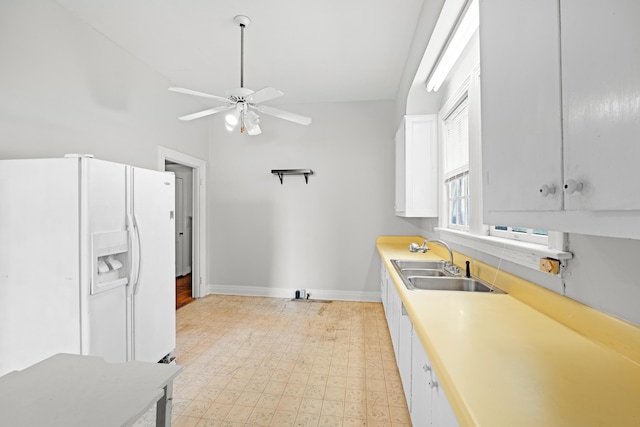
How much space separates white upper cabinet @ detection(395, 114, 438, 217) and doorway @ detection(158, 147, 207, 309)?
9.45 ft

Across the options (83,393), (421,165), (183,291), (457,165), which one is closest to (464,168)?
(457,165)

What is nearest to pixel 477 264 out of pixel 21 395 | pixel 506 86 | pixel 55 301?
pixel 506 86

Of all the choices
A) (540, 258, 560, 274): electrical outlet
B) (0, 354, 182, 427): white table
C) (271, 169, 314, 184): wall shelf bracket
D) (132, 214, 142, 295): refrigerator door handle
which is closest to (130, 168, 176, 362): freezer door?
(132, 214, 142, 295): refrigerator door handle

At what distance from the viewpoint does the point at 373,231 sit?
4.25 m

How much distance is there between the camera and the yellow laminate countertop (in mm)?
657

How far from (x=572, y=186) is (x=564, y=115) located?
0.18 meters

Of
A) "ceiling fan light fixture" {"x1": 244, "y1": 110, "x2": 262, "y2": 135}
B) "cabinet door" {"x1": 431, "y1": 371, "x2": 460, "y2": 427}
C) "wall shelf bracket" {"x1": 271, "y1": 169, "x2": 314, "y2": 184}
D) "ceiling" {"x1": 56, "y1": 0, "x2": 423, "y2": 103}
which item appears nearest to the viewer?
"cabinet door" {"x1": 431, "y1": 371, "x2": 460, "y2": 427}

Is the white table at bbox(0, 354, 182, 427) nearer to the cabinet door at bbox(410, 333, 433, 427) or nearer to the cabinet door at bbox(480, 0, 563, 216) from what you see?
the cabinet door at bbox(410, 333, 433, 427)

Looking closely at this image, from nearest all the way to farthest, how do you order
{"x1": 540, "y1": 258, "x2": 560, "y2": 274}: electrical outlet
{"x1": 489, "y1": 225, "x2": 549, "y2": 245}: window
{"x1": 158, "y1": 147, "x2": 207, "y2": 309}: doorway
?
1. {"x1": 540, "y1": 258, "x2": 560, "y2": 274}: electrical outlet
2. {"x1": 489, "y1": 225, "x2": 549, "y2": 245}: window
3. {"x1": 158, "y1": 147, "x2": 207, "y2": 309}: doorway

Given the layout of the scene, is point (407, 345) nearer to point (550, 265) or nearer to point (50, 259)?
point (550, 265)

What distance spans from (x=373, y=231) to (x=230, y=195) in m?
2.30

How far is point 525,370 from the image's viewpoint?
0.83 metres

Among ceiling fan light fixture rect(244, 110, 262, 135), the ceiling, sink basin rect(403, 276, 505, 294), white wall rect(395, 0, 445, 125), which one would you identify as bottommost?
sink basin rect(403, 276, 505, 294)

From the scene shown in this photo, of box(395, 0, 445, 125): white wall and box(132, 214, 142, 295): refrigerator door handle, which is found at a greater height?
box(395, 0, 445, 125): white wall
